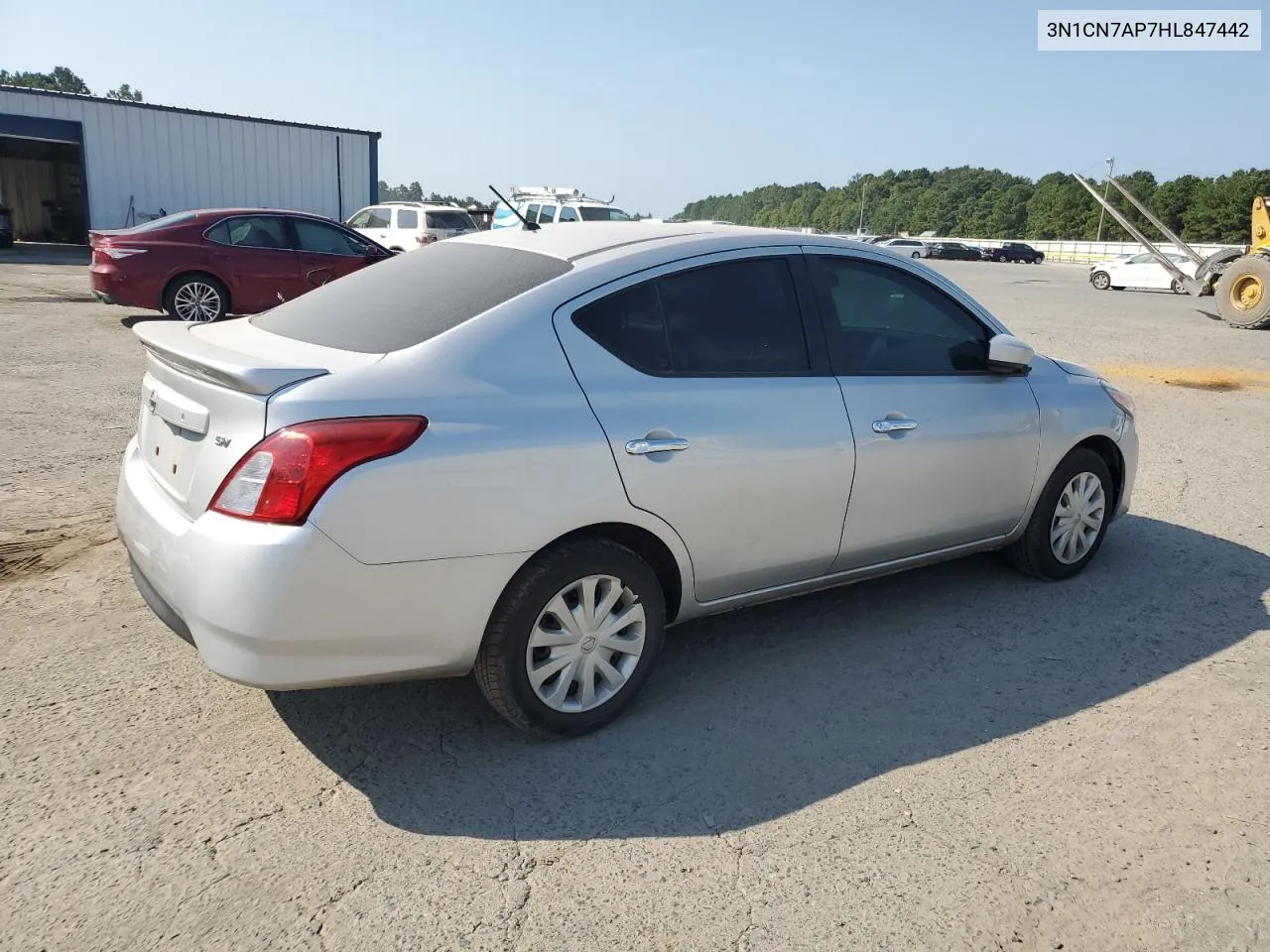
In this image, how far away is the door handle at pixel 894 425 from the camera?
12.6ft

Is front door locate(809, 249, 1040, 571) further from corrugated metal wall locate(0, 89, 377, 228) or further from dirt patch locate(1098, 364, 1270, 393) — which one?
corrugated metal wall locate(0, 89, 377, 228)

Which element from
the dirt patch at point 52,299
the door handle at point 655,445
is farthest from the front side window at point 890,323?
the dirt patch at point 52,299

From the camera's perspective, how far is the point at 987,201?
340 feet

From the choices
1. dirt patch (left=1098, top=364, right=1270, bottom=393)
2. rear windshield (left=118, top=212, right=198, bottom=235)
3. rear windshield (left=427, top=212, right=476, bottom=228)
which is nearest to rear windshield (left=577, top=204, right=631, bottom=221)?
rear windshield (left=427, top=212, right=476, bottom=228)

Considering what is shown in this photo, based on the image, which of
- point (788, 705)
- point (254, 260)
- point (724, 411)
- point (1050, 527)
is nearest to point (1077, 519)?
point (1050, 527)

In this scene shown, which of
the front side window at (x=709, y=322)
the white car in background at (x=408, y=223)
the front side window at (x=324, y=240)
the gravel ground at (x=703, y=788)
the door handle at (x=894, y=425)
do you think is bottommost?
the gravel ground at (x=703, y=788)

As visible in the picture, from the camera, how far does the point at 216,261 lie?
478 inches

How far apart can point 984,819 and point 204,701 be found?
2.58 m

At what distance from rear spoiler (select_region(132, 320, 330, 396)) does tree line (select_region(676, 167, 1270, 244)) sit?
163ft

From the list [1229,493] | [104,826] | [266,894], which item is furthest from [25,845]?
[1229,493]

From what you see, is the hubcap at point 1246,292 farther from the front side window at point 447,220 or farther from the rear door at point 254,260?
the rear door at point 254,260

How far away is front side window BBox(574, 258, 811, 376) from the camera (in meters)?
3.32

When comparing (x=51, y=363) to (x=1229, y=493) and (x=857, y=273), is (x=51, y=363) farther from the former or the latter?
(x=1229, y=493)

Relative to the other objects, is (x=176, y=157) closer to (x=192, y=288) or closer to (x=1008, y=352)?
(x=192, y=288)
